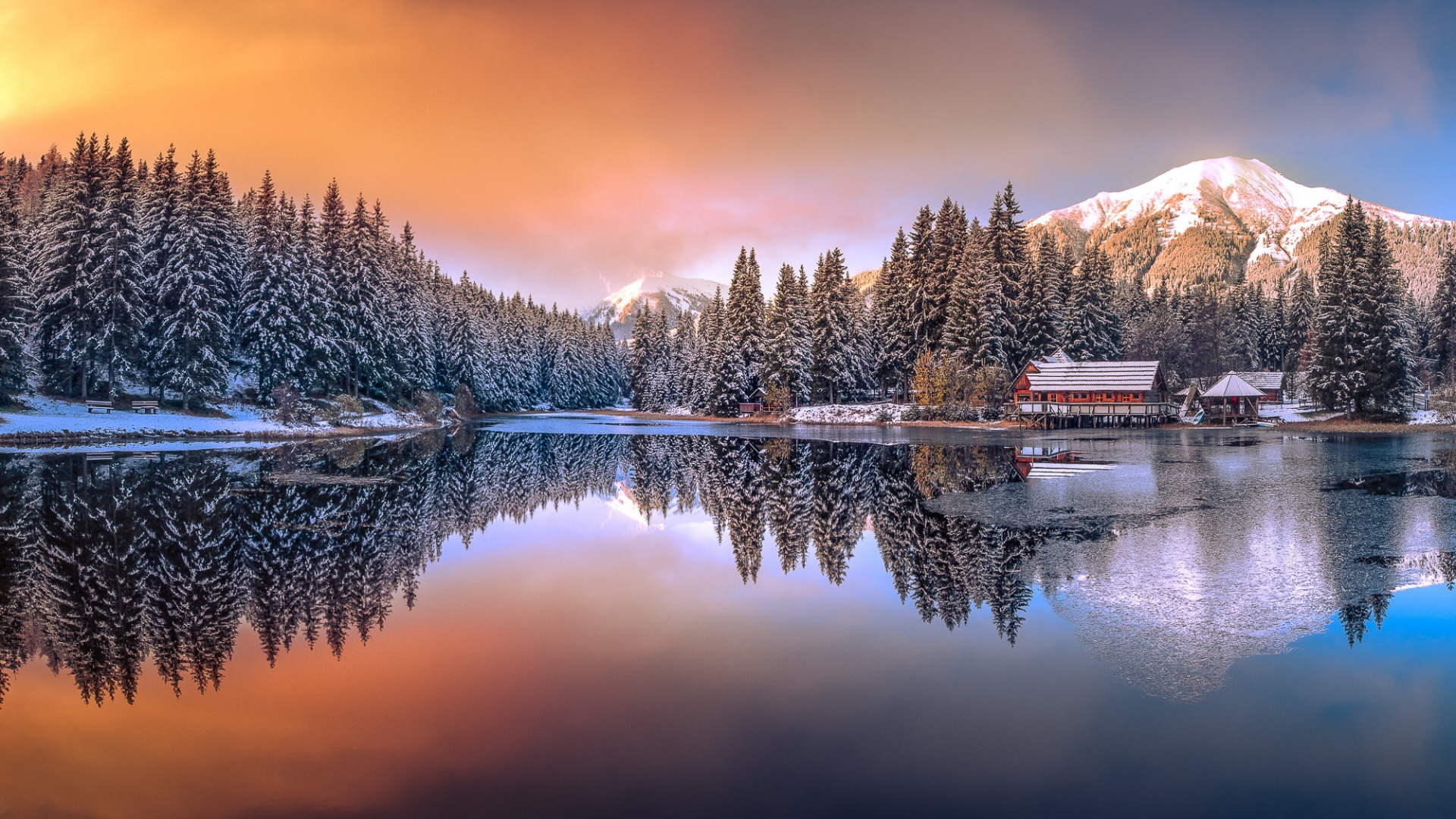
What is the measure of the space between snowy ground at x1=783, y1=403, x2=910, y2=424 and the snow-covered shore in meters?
42.4

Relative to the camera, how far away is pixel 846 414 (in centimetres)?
7200

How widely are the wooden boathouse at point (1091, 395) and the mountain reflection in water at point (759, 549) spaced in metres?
34.1

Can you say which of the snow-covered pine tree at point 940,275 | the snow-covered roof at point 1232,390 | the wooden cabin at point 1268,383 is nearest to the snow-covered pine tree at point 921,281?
the snow-covered pine tree at point 940,275

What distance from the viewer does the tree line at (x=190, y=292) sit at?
1736 inches

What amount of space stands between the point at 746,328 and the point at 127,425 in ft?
183

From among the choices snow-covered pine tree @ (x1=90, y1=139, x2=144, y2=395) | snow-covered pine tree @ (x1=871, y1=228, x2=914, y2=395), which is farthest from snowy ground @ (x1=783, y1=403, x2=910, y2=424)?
snow-covered pine tree @ (x1=90, y1=139, x2=144, y2=395)

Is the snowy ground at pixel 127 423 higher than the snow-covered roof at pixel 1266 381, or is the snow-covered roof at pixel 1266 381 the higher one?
the snow-covered roof at pixel 1266 381

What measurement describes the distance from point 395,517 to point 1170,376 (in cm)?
8835

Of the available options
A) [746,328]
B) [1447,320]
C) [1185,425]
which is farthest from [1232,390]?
[746,328]

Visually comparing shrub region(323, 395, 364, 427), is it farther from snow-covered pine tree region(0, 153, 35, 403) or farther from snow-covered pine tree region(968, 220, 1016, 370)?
snow-covered pine tree region(968, 220, 1016, 370)

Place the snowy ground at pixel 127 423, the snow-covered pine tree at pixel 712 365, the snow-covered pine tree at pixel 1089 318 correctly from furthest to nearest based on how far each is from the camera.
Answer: the snow-covered pine tree at pixel 712 365 → the snow-covered pine tree at pixel 1089 318 → the snowy ground at pixel 127 423

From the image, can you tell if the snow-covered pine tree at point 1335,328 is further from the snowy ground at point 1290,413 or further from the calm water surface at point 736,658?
the calm water surface at point 736,658

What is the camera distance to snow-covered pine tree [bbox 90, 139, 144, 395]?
4391 cm

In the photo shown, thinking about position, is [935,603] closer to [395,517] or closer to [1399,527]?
[1399,527]
